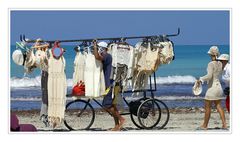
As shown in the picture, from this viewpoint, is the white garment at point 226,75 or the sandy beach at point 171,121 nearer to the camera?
the white garment at point 226,75

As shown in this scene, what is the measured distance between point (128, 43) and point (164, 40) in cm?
55


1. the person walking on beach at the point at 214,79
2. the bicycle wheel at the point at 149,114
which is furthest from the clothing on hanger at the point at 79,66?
the person walking on beach at the point at 214,79

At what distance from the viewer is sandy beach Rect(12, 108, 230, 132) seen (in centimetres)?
1222

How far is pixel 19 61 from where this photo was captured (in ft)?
39.0

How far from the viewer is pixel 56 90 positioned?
→ 1193 centimetres

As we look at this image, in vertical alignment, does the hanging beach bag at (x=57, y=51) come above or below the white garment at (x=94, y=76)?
above

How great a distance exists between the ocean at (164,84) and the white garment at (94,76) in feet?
7.90

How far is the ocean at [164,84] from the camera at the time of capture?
55.5ft

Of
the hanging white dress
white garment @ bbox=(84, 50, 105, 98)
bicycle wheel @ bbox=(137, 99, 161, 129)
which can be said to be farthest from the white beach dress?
the hanging white dress

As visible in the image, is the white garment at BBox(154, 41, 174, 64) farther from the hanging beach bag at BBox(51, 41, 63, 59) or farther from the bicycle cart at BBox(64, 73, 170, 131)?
the hanging beach bag at BBox(51, 41, 63, 59)

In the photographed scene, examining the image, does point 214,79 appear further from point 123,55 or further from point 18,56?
point 18,56

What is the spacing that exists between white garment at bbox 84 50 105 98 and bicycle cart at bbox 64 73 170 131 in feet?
0.53

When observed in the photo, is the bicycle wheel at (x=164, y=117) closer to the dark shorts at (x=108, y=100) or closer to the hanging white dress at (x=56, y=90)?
the dark shorts at (x=108, y=100)

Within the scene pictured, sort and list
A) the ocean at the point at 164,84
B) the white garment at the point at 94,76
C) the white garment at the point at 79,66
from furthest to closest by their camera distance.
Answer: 1. the ocean at the point at 164,84
2. the white garment at the point at 79,66
3. the white garment at the point at 94,76
